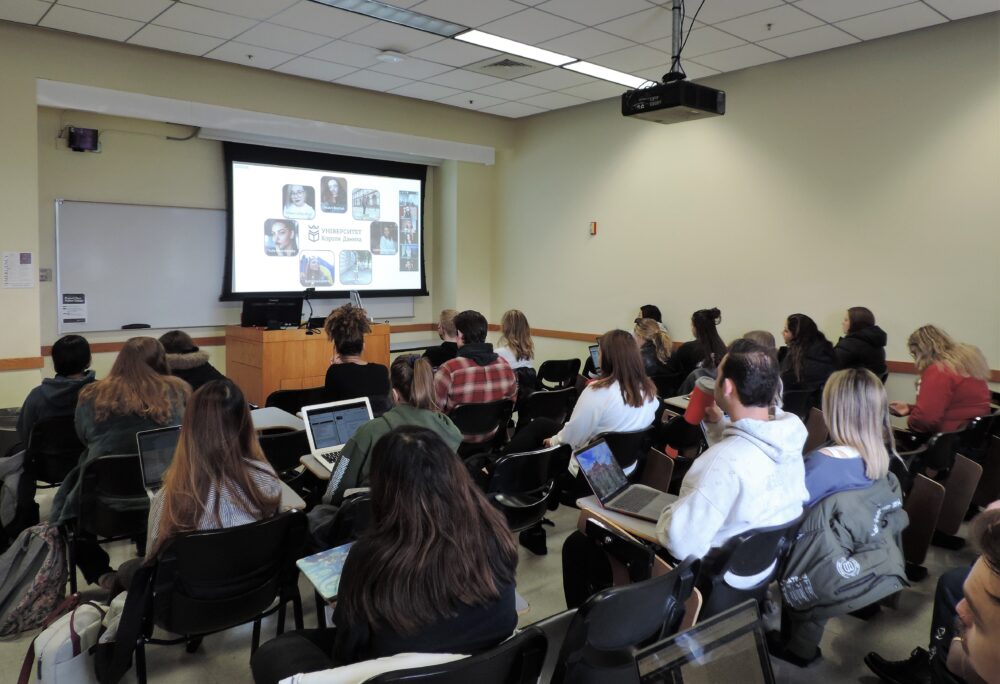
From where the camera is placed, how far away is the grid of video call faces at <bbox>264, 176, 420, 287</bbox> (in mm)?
7629

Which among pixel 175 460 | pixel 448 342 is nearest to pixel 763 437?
pixel 175 460

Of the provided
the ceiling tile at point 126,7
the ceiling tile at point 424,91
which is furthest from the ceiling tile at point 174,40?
the ceiling tile at point 424,91

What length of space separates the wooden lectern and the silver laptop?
3.20m

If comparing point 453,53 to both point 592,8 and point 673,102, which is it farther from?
point 673,102

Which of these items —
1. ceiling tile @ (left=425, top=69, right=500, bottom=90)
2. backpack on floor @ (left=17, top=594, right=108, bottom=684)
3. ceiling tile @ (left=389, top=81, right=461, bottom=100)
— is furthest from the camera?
ceiling tile @ (left=389, top=81, right=461, bottom=100)

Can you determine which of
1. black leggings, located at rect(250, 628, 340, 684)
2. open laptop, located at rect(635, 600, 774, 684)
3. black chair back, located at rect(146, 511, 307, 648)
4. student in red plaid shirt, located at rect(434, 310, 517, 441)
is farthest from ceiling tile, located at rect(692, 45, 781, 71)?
black leggings, located at rect(250, 628, 340, 684)

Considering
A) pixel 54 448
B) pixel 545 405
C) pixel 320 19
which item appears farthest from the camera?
pixel 320 19

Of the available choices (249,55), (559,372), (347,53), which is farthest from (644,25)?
(249,55)

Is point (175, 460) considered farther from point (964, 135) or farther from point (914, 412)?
point (964, 135)

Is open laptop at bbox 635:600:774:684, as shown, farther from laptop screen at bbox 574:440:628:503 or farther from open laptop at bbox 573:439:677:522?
laptop screen at bbox 574:440:628:503

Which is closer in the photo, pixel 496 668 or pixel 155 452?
pixel 496 668

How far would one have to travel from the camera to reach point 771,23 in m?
5.17

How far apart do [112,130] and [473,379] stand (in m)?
4.56

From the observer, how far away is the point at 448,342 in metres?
5.83
